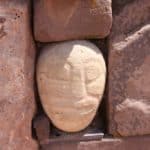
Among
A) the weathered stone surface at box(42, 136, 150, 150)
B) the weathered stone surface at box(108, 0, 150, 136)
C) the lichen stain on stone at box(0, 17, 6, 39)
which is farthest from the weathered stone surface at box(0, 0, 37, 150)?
the weathered stone surface at box(108, 0, 150, 136)

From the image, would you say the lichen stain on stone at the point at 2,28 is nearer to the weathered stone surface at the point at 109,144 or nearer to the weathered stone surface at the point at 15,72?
the weathered stone surface at the point at 15,72

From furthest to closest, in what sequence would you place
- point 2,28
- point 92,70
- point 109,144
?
point 109,144
point 92,70
point 2,28

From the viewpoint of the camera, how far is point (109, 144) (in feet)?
5.91

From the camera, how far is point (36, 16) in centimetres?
162

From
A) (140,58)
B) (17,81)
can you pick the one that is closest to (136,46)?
(140,58)

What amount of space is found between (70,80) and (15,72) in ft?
0.67

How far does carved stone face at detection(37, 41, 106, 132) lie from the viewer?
1.65 meters

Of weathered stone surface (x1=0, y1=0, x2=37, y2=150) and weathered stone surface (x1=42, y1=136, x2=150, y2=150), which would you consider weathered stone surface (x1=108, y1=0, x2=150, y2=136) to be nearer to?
weathered stone surface (x1=42, y1=136, x2=150, y2=150)

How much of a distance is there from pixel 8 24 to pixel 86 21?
0.29 metres

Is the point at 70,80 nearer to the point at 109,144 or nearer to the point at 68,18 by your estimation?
the point at 68,18

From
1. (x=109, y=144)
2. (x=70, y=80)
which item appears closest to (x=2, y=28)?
(x=70, y=80)

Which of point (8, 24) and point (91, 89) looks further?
point (91, 89)

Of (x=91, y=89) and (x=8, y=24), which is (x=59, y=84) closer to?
(x=91, y=89)

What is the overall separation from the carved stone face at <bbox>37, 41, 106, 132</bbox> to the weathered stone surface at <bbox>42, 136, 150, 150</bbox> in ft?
0.30
